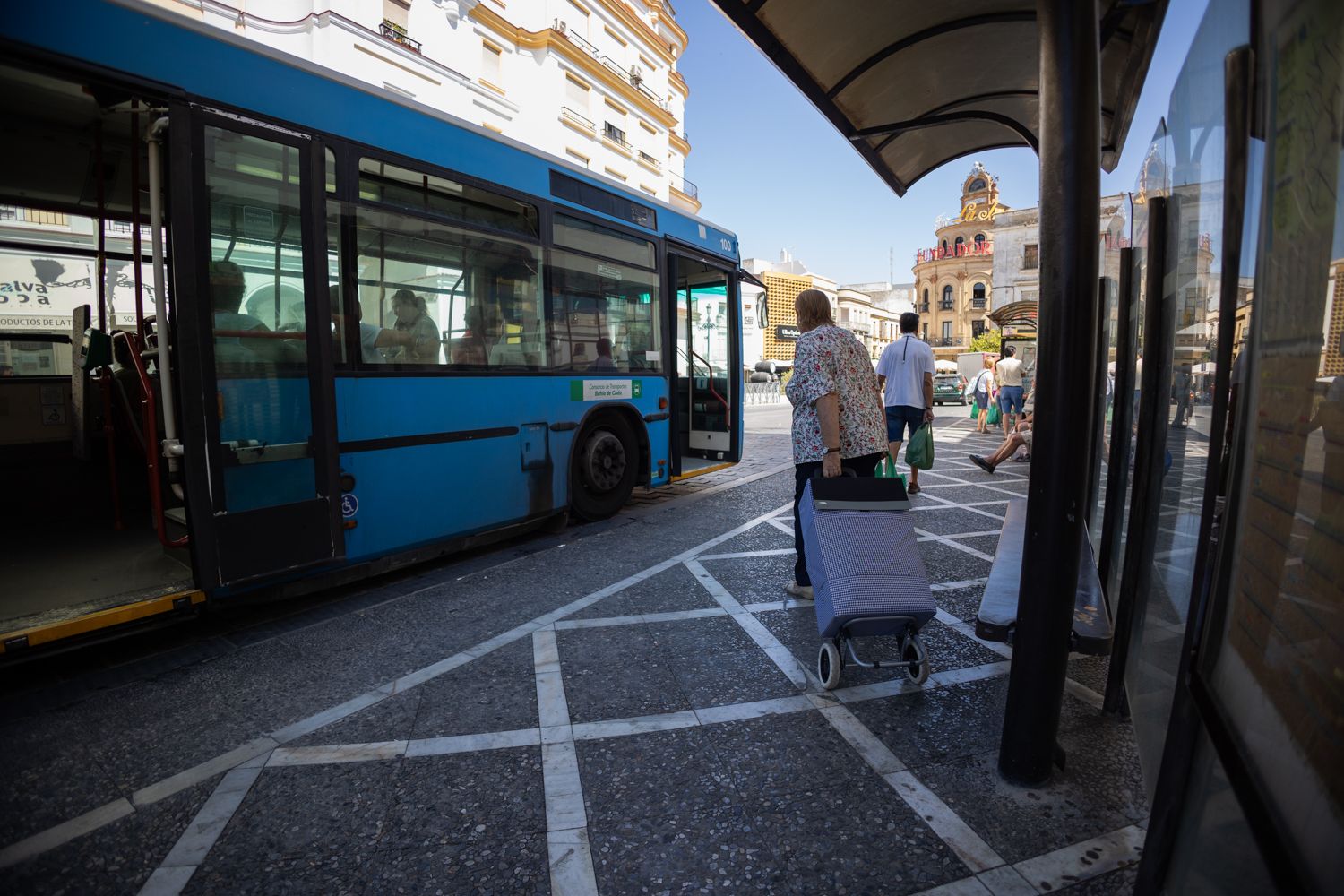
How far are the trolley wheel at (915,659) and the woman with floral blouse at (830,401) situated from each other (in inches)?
36.1

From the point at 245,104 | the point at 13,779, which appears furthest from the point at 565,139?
the point at 13,779

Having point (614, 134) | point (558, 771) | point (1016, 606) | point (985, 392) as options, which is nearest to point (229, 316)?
point (558, 771)

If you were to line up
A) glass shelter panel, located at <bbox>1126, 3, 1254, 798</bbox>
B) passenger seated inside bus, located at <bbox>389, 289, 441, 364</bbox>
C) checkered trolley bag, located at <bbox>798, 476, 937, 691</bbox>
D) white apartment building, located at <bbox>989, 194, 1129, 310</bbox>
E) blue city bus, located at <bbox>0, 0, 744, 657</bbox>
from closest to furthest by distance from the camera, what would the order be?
glass shelter panel, located at <bbox>1126, 3, 1254, 798</bbox>
checkered trolley bag, located at <bbox>798, 476, 937, 691</bbox>
blue city bus, located at <bbox>0, 0, 744, 657</bbox>
passenger seated inside bus, located at <bbox>389, 289, 441, 364</bbox>
white apartment building, located at <bbox>989, 194, 1129, 310</bbox>

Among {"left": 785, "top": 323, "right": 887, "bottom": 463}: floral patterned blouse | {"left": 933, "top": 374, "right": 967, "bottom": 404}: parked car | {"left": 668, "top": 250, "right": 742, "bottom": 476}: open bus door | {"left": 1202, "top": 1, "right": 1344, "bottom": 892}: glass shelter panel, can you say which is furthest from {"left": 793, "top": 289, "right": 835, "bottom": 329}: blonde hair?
{"left": 933, "top": 374, "right": 967, "bottom": 404}: parked car

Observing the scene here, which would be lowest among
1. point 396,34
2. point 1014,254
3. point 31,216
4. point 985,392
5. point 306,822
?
point 306,822

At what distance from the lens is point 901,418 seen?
22.9ft

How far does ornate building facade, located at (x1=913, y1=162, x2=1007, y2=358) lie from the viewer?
268 feet

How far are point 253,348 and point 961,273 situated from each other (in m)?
90.1

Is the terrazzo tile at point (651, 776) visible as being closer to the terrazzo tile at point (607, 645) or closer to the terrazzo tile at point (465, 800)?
the terrazzo tile at point (465, 800)

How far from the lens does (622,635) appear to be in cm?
371

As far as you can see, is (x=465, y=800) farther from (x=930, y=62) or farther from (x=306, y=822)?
(x=930, y=62)

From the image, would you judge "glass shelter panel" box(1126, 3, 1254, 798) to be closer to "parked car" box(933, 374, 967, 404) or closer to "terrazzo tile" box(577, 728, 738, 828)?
"terrazzo tile" box(577, 728, 738, 828)

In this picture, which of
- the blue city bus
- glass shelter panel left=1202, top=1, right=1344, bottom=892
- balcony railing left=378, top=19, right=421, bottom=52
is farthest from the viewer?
balcony railing left=378, top=19, right=421, bottom=52

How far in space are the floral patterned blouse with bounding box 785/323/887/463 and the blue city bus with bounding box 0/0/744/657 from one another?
251 centimetres
